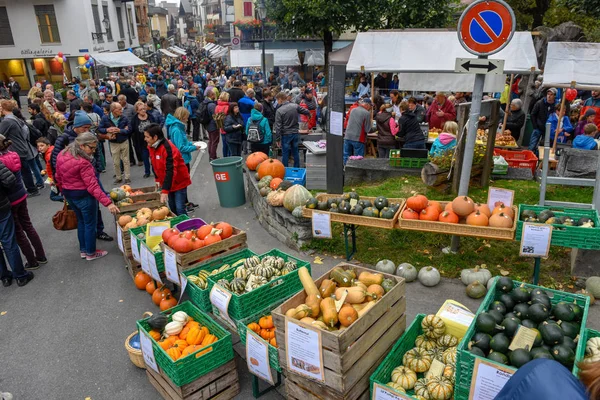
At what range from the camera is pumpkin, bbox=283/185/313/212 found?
6934mm

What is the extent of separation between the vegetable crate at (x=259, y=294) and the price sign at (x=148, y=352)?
2.48 feet

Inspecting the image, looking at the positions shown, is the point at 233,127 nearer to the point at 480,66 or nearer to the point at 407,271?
the point at 407,271

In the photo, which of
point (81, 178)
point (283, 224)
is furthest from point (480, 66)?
point (81, 178)

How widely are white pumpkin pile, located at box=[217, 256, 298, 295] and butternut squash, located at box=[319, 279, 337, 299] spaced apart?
2.47 feet

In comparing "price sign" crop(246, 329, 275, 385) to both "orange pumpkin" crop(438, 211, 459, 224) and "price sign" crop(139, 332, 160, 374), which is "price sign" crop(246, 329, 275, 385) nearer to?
"price sign" crop(139, 332, 160, 374)

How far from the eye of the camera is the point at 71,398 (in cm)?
422

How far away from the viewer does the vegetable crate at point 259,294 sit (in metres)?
4.12

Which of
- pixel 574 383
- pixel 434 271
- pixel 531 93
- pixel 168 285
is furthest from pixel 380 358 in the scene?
pixel 531 93

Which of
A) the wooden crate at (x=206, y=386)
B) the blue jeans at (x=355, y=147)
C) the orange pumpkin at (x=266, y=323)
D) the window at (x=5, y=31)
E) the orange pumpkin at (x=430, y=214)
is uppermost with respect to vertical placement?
the window at (x=5, y=31)

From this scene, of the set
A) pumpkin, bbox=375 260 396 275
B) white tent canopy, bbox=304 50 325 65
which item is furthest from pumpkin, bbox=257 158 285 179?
white tent canopy, bbox=304 50 325 65

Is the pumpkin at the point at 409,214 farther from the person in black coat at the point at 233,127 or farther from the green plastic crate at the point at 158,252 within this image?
the person in black coat at the point at 233,127

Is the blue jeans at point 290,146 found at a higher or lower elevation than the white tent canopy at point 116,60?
→ lower

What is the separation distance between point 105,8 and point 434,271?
42.8m

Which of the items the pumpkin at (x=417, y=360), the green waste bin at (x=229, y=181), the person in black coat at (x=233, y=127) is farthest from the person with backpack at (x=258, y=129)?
the pumpkin at (x=417, y=360)
